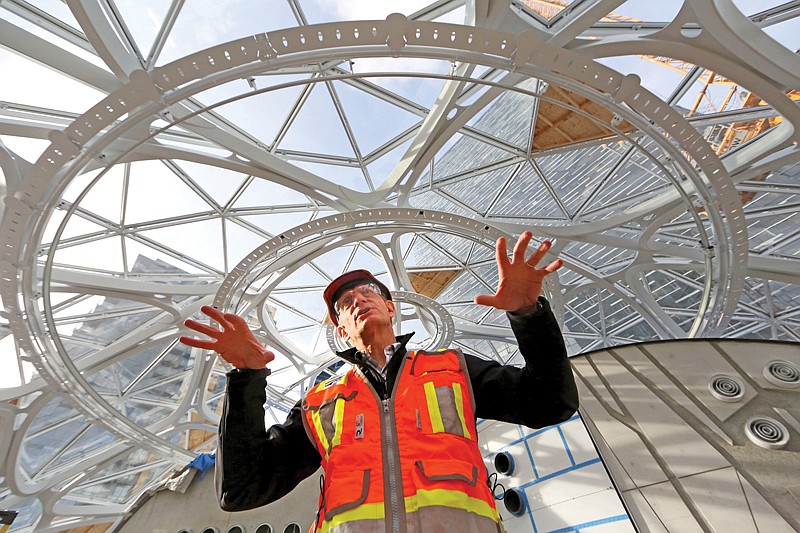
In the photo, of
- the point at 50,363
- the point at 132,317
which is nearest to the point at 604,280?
the point at 50,363

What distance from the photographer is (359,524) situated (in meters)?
1.99

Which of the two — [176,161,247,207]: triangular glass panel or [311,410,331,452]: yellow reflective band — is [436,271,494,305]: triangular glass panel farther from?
[311,410,331,452]: yellow reflective band

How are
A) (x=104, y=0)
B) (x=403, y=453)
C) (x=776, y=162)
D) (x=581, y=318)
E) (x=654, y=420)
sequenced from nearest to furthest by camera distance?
(x=403, y=453) < (x=654, y=420) < (x=104, y=0) < (x=776, y=162) < (x=581, y=318)

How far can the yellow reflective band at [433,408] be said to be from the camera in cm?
234

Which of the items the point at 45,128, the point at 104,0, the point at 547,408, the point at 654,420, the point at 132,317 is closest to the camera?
the point at 547,408

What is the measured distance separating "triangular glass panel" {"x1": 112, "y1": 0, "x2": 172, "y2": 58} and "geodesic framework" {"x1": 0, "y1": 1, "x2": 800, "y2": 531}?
0.31 metres

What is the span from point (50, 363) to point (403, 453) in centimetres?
1095

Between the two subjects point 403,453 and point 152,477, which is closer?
point 403,453

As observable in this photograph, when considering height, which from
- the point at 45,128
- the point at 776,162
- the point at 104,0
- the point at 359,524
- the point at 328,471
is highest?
the point at 104,0

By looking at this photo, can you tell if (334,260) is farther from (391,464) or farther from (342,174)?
(391,464)

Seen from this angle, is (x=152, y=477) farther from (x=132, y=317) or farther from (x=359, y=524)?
(x=359, y=524)

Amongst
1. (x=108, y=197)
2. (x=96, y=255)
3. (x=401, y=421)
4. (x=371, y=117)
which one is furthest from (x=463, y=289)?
(x=401, y=421)

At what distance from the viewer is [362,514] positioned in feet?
6.61

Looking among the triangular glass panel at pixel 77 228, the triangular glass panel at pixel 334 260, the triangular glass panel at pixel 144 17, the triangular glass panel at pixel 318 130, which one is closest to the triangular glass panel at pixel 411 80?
the triangular glass panel at pixel 318 130
